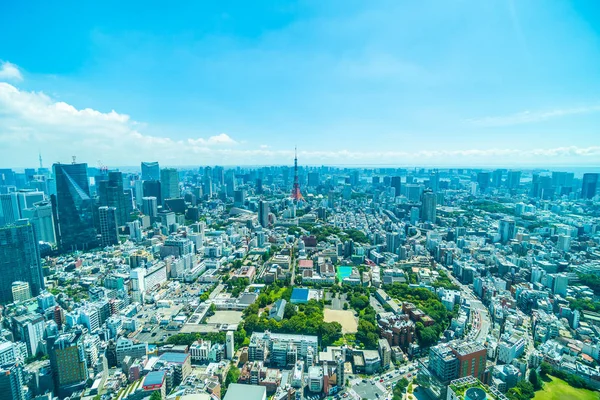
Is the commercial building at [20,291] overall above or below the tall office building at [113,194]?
below

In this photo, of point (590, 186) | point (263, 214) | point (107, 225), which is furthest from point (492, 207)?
point (107, 225)

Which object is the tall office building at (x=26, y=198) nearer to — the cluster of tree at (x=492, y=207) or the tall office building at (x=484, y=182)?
the cluster of tree at (x=492, y=207)

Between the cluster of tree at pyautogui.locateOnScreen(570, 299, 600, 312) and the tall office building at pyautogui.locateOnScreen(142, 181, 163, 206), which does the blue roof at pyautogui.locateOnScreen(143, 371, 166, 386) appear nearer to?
the cluster of tree at pyautogui.locateOnScreen(570, 299, 600, 312)

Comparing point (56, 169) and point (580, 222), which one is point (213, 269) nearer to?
point (56, 169)

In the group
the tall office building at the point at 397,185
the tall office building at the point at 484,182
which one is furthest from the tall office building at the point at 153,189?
the tall office building at the point at 484,182

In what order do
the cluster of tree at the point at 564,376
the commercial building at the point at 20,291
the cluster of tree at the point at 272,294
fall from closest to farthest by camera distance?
1. the cluster of tree at the point at 564,376
2. the cluster of tree at the point at 272,294
3. the commercial building at the point at 20,291

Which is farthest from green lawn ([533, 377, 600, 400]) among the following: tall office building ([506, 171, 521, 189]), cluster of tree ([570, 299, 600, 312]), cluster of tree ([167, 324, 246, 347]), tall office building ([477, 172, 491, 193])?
tall office building ([506, 171, 521, 189])
